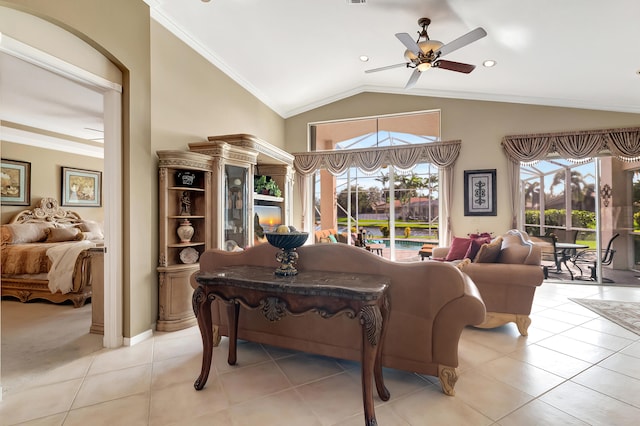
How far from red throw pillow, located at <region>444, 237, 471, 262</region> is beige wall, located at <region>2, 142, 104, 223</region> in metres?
7.22

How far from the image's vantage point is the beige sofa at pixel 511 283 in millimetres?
3074

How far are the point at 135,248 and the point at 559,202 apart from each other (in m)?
6.58

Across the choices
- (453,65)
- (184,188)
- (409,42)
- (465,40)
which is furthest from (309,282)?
(453,65)

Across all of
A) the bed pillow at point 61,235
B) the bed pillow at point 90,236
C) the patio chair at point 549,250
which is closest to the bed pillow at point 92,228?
the bed pillow at point 90,236

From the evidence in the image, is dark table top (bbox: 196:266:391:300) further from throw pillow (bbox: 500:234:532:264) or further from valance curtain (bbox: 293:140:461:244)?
valance curtain (bbox: 293:140:461:244)

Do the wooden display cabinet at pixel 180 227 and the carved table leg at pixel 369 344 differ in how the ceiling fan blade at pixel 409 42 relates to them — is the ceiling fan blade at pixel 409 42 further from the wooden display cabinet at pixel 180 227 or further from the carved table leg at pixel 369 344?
the carved table leg at pixel 369 344

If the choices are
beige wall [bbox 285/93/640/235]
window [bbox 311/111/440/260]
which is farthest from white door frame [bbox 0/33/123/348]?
beige wall [bbox 285/93/640/235]

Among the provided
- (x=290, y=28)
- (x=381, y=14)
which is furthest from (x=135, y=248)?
(x=381, y=14)

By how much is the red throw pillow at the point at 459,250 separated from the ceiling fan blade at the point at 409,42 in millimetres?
2472

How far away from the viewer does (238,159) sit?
397cm

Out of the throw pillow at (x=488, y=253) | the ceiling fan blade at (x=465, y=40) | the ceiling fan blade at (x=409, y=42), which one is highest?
the ceiling fan blade at (x=409, y=42)

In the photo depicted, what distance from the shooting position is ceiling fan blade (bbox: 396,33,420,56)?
3124mm

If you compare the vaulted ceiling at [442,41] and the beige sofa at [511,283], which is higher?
the vaulted ceiling at [442,41]

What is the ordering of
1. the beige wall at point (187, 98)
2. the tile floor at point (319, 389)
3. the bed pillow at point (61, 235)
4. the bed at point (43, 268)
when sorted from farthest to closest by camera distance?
the bed pillow at point (61, 235) < the bed at point (43, 268) < the beige wall at point (187, 98) < the tile floor at point (319, 389)
